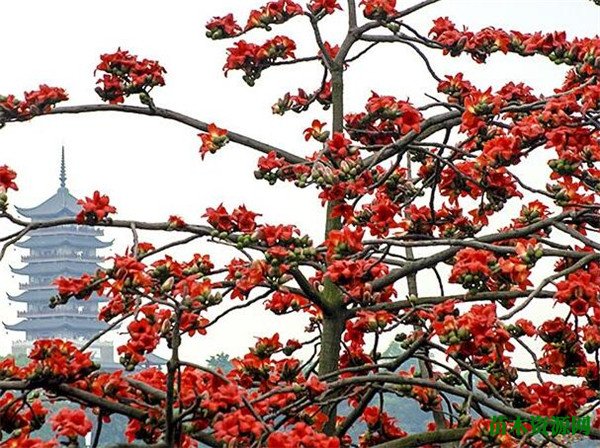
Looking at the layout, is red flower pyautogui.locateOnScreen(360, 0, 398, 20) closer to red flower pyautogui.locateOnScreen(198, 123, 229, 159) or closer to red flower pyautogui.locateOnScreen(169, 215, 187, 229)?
red flower pyautogui.locateOnScreen(198, 123, 229, 159)

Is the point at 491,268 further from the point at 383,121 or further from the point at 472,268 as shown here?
the point at 383,121

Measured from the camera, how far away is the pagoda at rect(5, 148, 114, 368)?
142ft

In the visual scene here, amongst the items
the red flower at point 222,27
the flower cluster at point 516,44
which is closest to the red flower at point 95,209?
the red flower at point 222,27

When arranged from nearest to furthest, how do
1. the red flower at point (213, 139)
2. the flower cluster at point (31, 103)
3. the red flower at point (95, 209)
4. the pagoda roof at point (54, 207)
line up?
the red flower at point (95, 209)
the red flower at point (213, 139)
the flower cluster at point (31, 103)
the pagoda roof at point (54, 207)

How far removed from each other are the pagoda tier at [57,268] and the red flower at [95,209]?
1543 inches

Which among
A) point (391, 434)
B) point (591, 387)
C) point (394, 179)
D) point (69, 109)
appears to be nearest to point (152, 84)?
point (69, 109)

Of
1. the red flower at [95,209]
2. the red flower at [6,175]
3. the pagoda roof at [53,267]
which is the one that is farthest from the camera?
the pagoda roof at [53,267]

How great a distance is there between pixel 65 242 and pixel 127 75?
40.7 meters

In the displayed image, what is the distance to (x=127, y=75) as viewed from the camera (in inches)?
179

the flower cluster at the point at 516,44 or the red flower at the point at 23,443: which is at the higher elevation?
the flower cluster at the point at 516,44

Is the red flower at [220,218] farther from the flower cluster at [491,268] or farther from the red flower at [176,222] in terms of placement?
the flower cluster at [491,268]

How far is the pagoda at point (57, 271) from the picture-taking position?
1702 inches

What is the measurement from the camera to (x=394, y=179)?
448 centimetres

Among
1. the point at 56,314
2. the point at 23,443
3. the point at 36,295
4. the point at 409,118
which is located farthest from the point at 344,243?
the point at 36,295
